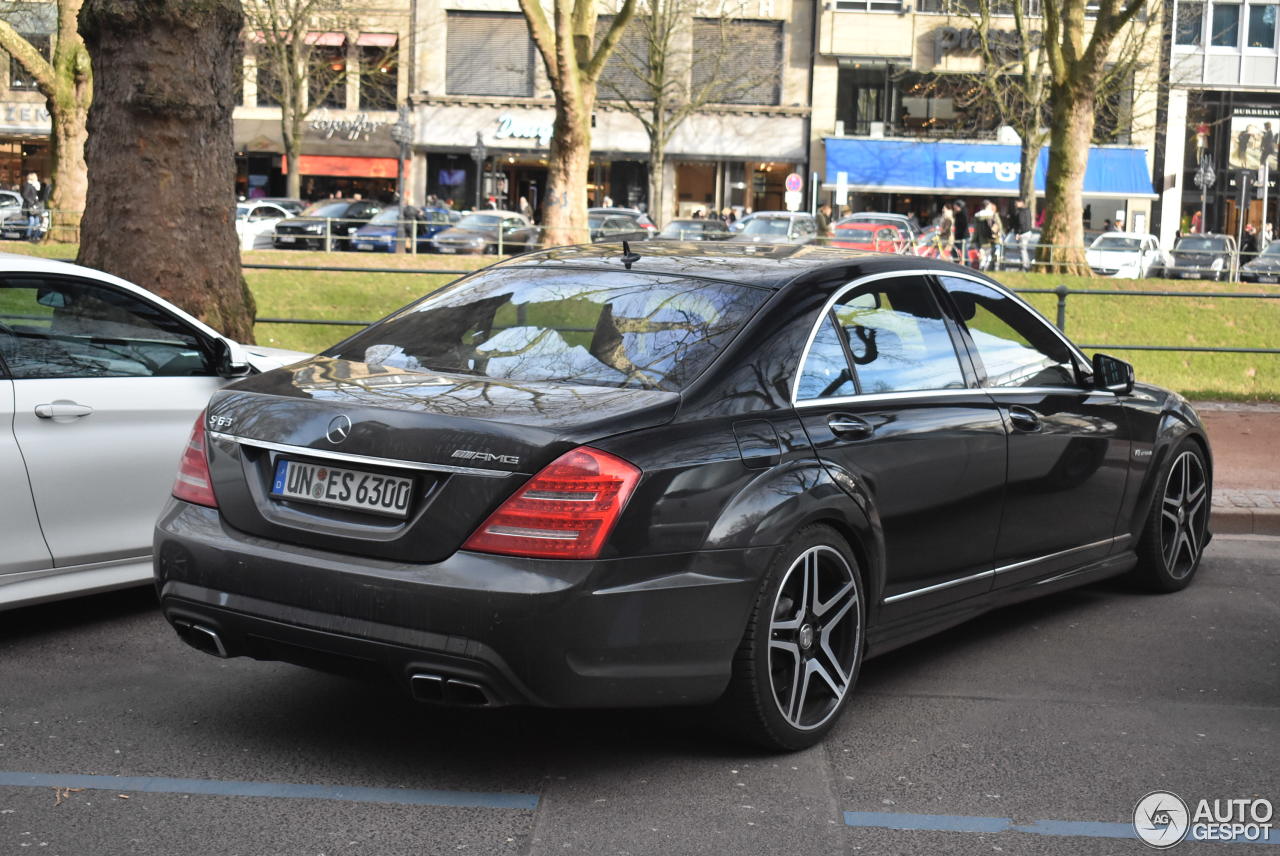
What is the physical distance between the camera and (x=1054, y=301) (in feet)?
68.3

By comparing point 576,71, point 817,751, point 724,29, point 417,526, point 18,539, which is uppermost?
point 724,29

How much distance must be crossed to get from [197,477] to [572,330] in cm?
120

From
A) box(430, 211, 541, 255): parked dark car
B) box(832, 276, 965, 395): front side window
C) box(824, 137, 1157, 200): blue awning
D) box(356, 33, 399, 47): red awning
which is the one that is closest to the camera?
box(832, 276, 965, 395): front side window

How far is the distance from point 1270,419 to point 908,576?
9625 millimetres

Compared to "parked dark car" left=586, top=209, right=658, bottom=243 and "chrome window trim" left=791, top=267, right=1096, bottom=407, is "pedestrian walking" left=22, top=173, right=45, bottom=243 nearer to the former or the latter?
"parked dark car" left=586, top=209, right=658, bottom=243

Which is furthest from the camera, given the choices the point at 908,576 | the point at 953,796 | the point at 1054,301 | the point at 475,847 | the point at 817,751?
the point at 1054,301

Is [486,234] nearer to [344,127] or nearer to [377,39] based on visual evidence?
[377,39]

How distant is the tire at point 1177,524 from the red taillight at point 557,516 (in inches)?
143

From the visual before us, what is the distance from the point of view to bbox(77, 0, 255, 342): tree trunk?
A: 30.5ft

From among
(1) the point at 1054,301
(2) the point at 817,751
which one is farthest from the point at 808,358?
(1) the point at 1054,301

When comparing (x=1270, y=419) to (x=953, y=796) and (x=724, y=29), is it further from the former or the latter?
(x=724, y=29)

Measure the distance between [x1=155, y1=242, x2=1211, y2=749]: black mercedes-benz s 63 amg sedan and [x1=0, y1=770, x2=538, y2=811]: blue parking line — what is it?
311 millimetres

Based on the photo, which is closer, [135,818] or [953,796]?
[135,818]

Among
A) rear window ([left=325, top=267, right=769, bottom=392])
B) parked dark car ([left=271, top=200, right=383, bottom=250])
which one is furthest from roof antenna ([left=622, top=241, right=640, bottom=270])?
parked dark car ([left=271, top=200, right=383, bottom=250])
